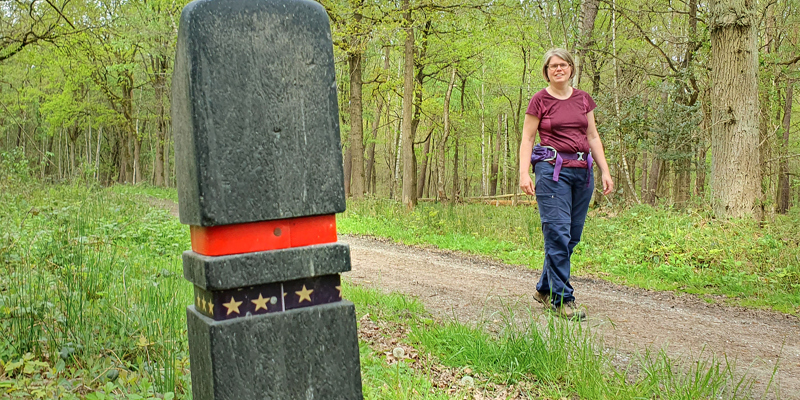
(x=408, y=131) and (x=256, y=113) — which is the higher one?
(x=408, y=131)

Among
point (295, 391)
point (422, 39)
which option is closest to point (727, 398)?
point (295, 391)

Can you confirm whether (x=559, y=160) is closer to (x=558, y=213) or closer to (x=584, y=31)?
(x=558, y=213)

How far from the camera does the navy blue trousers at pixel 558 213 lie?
13.4 feet

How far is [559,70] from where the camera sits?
13.0 feet

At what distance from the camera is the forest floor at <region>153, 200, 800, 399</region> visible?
346cm

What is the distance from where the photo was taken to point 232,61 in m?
1.41

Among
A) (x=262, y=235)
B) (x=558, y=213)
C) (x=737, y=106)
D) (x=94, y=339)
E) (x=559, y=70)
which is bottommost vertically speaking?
(x=94, y=339)

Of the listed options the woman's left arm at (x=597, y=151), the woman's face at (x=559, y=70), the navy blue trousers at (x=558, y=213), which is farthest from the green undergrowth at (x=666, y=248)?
the woman's face at (x=559, y=70)

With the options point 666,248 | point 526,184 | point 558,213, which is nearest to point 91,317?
point 526,184

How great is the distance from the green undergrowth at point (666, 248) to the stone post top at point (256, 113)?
5.35 m

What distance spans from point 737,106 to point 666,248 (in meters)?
2.51

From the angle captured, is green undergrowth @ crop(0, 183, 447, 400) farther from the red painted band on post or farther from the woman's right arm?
the woman's right arm

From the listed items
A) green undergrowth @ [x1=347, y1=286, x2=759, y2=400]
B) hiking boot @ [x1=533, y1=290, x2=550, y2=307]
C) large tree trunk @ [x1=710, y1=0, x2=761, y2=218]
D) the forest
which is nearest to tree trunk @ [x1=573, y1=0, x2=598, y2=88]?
the forest

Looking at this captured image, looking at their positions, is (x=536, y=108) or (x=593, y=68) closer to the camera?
(x=536, y=108)
